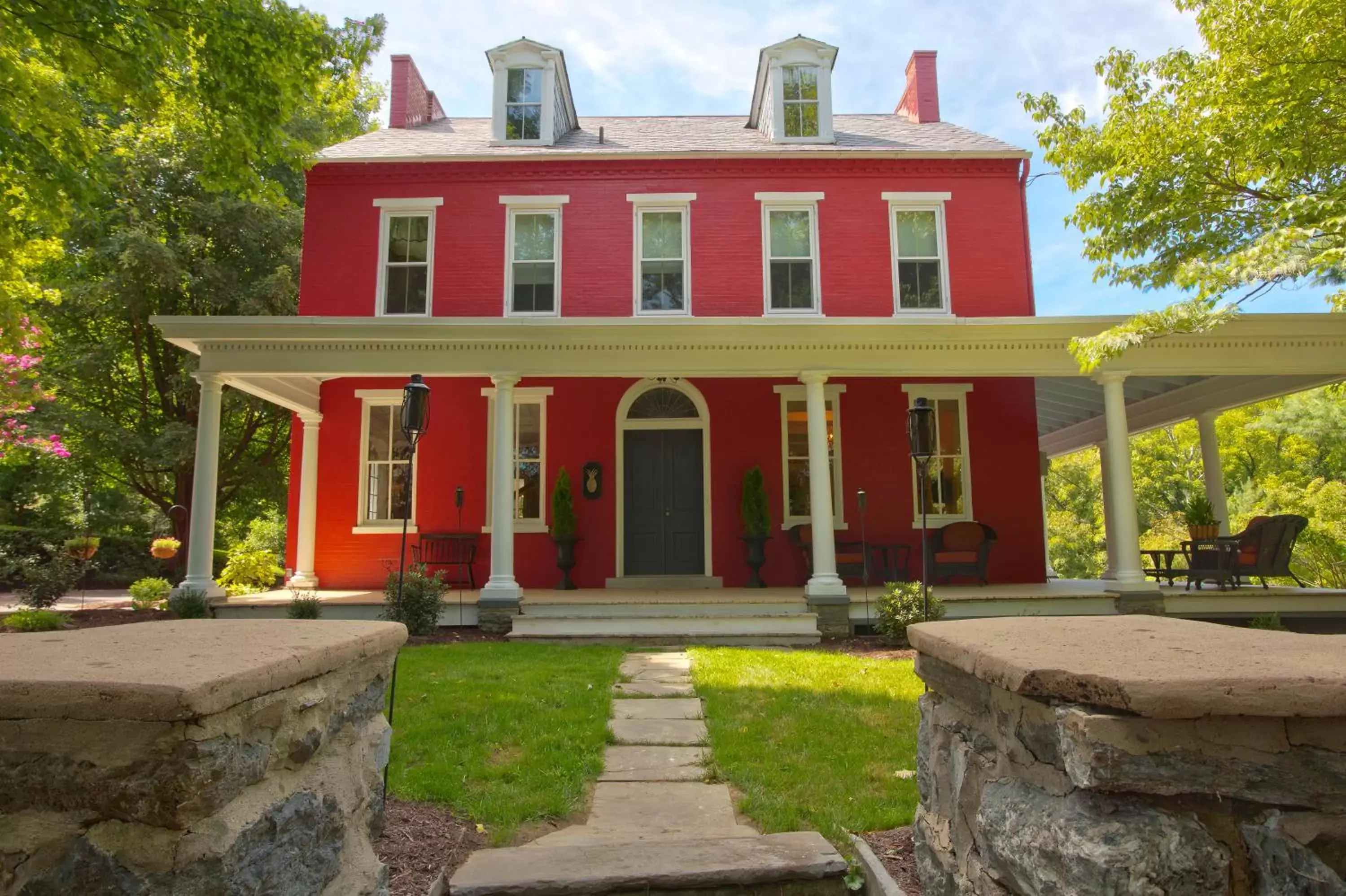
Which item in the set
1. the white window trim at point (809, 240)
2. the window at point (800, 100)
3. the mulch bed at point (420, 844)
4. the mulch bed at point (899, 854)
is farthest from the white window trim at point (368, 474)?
the mulch bed at point (899, 854)

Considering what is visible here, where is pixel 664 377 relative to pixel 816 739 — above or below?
above

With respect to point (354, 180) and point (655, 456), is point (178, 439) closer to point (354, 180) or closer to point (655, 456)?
point (354, 180)

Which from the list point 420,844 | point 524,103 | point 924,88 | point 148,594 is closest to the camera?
point 420,844

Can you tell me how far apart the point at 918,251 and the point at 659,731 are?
30.8 ft

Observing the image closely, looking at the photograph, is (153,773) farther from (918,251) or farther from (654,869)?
(918,251)

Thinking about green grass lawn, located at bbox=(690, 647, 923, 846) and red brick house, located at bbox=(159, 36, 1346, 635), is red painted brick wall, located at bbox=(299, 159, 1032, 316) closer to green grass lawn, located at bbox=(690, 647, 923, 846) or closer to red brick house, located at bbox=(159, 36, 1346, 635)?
red brick house, located at bbox=(159, 36, 1346, 635)

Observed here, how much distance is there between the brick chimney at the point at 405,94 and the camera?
13.6 m

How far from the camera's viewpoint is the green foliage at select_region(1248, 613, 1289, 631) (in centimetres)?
882

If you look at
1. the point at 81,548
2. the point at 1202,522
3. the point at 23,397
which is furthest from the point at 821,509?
the point at 23,397

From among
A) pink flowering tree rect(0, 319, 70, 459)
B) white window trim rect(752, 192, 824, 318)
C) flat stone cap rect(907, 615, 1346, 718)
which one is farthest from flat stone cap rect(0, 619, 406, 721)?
pink flowering tree rect(0, 319, 70, 459)

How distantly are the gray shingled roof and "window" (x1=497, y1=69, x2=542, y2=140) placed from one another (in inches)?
15.7

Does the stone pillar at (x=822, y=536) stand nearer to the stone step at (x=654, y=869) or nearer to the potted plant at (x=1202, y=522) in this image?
the potted plant at (x=1202, y=522)

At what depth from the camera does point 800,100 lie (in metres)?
12.8

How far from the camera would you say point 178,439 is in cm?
1541
